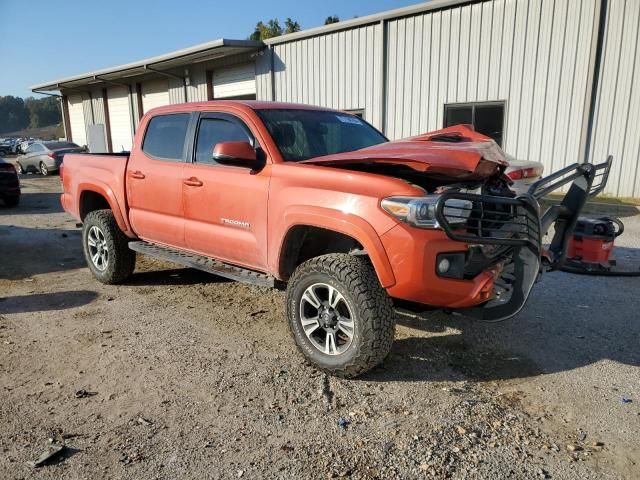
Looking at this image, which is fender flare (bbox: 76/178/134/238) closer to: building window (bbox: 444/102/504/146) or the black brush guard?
the black brush guard

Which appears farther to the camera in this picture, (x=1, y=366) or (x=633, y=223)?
(x=633, y=223)

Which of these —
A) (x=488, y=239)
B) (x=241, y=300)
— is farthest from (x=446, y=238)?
(x=241, y=300)

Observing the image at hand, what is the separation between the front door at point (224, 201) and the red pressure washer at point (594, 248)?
3.73m

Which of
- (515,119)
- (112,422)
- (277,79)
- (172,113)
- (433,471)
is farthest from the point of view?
(277,79)

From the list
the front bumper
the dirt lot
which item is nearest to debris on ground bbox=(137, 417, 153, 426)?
the dirt lot

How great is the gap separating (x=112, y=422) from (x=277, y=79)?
1546 centimetres

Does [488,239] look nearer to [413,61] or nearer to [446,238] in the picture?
[446,238]

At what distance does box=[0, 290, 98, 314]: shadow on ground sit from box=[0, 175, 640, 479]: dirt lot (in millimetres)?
32

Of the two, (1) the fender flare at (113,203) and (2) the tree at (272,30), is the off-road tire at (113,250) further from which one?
(2) the tree at (272,30)

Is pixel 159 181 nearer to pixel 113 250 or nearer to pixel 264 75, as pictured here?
pixel 113 250

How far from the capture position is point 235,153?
3768 mm

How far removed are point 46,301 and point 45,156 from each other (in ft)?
58.4

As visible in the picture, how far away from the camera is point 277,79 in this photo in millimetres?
16969

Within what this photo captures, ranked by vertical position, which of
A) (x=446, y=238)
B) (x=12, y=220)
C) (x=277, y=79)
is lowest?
(x=12, y=220)
